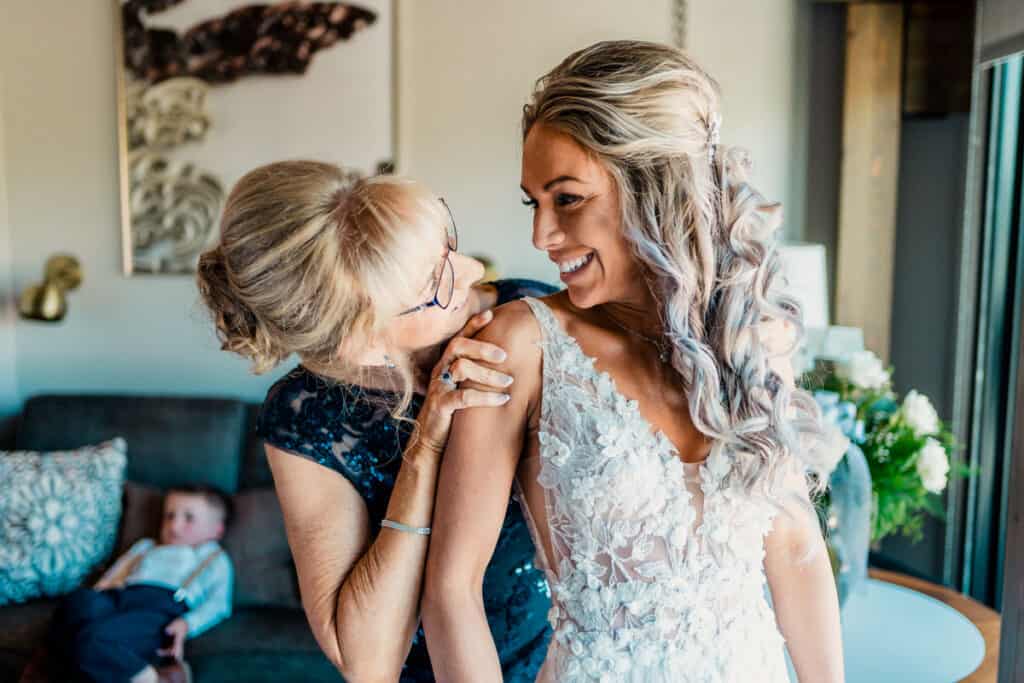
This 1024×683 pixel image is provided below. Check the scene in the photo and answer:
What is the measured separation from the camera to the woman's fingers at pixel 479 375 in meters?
1.26

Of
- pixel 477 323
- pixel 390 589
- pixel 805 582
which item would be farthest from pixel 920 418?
pixel 390 589

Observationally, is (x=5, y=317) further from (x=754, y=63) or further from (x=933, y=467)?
(x=933, y=467)

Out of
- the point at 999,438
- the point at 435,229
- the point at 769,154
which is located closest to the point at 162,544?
the point at 435,229

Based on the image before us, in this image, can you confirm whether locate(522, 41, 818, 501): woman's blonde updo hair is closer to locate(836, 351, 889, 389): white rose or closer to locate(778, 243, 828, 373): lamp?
locate(836, 351, 889, 389): white rose

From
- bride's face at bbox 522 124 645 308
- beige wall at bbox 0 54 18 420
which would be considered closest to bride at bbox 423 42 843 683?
bride's face at bbox 522 124 645 308

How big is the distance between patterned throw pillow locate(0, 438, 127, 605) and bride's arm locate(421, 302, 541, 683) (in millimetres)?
2141

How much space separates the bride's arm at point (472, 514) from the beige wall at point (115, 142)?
2.17 m

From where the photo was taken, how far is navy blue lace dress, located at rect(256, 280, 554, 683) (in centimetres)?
143

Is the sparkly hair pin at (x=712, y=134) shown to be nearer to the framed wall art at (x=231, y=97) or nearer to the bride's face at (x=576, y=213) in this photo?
the bride's face at (x=576, y=213)

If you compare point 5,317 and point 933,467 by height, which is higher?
point 5,317

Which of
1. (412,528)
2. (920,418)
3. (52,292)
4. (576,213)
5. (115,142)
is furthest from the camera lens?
(115,142)

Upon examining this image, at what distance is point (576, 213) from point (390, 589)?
62 cm

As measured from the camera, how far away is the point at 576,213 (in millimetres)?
1226

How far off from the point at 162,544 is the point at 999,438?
2.71 meters
